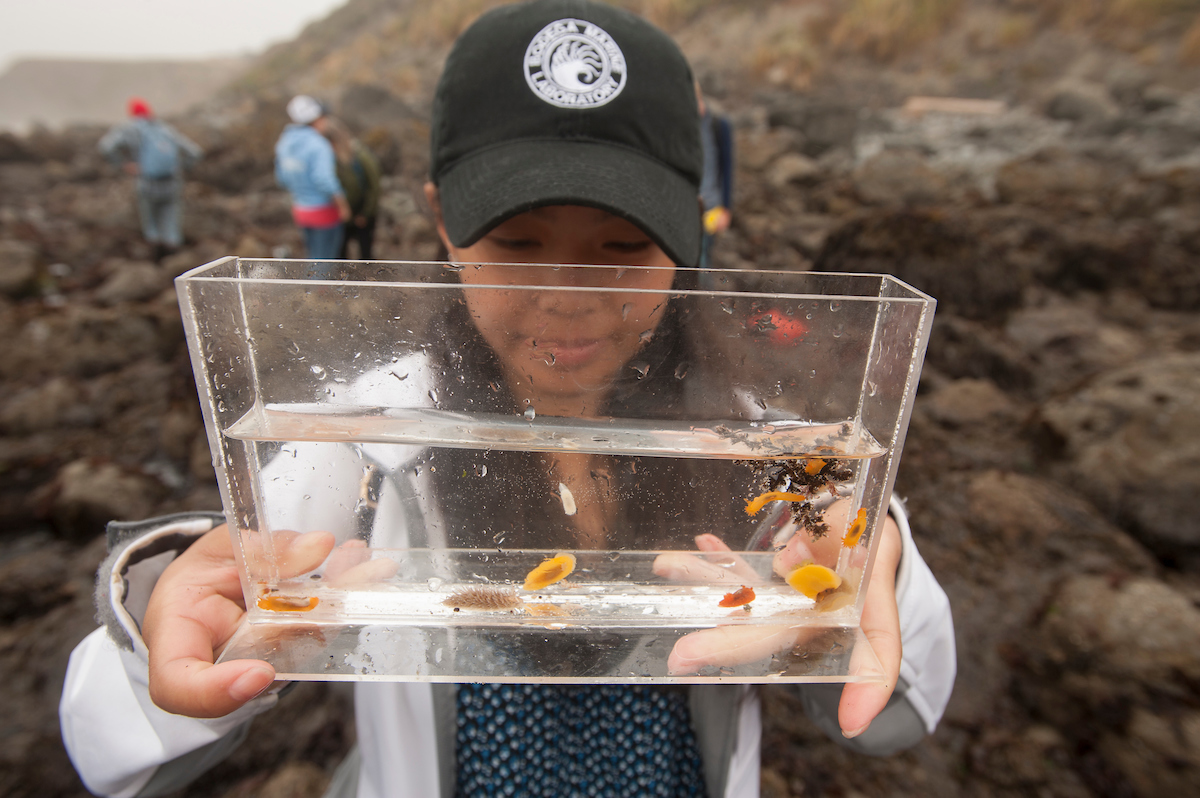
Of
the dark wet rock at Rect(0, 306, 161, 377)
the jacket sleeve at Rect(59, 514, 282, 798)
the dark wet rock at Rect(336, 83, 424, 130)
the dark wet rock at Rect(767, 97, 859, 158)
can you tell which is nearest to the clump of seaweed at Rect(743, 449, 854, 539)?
the jacket sleeve at Rect(59, 514, 282, 798)

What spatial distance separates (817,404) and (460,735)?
982 mm

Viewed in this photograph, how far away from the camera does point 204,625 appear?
910 mm

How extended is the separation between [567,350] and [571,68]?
0.61 meters

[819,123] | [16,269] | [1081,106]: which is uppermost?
[1081,106]

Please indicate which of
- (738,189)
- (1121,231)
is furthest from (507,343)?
(738,189)

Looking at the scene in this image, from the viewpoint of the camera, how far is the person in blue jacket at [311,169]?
3.98 m

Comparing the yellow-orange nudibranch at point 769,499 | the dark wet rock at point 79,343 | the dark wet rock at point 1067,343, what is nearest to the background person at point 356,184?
the dark wet rock at point 79,343

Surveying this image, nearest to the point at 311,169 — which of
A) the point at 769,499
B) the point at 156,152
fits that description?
the point at 156,152

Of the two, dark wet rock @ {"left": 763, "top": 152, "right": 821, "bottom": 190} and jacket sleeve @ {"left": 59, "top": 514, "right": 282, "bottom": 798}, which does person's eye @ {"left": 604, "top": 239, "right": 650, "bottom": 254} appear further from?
dark wet rock @ {"left": 763, "top": 152, "right": 821, "bottom": 190}

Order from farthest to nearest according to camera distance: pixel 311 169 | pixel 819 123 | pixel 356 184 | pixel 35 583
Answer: pixel 819 123 < pixel 356 184 < pixel 311 169 < pixel 35 583

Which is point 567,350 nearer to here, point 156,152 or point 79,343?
point 79,343

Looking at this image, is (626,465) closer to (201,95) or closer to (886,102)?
(886,102)

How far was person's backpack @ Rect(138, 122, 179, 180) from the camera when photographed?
5.44m

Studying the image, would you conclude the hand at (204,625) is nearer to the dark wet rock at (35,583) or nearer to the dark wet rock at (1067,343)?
the dark wet rock at (35,583)
